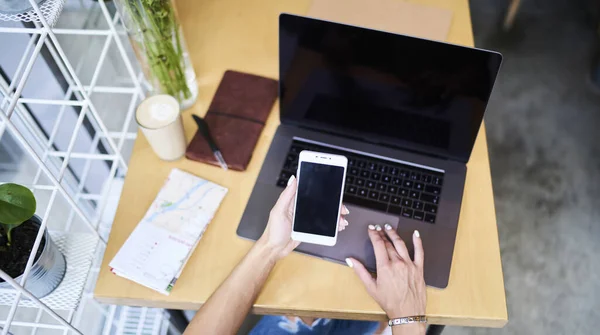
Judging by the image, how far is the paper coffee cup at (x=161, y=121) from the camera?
87 centimetres

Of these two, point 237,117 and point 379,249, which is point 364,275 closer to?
point 379,249

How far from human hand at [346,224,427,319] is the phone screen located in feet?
0.28

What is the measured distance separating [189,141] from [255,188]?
18 centimetres

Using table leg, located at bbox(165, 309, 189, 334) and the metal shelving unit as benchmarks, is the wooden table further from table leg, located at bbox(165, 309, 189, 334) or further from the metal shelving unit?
table leg, located at bbox(165, 309, 189, 334)

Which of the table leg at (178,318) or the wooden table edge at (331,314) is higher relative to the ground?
the wooden table edge at (331,314)

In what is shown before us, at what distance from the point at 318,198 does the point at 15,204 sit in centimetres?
44

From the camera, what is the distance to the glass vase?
84cm

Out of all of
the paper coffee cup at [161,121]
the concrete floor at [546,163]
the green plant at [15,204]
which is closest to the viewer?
the green plant at [15,204]

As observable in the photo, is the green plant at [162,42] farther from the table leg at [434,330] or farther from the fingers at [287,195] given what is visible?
the table leg at [434,330]

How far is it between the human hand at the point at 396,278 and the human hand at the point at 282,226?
82mm

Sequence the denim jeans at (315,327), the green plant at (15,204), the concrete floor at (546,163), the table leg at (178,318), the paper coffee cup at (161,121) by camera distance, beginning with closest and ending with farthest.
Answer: the green plant at (15,204)
the paper coffee cup at (161,121)
the denim jeans at (315,327)
the table leg at (178,318)
the concrete floor at (546,163)

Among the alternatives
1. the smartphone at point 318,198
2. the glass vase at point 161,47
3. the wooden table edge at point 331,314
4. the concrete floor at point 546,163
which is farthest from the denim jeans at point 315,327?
the concrete floor at point 546,163

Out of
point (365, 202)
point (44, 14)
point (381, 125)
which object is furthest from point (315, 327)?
point (44, 14)

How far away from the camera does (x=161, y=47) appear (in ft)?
2.95
